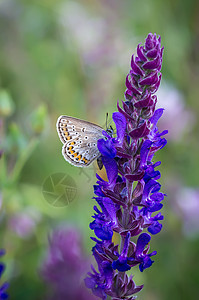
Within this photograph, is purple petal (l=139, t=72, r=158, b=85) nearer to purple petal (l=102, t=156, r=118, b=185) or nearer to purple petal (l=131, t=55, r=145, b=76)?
purple petal (l=131, t=55, r=145, b=76)

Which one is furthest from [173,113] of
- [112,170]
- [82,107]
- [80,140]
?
[112,170]

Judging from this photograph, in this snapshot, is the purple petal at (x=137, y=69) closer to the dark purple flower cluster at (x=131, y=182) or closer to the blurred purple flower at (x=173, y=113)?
the dark purple flower cluster at (x=131, y=182)

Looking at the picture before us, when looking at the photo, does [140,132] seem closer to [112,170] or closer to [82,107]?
[112,170]

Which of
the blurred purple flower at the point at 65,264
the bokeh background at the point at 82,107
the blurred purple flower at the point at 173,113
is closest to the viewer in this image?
the blurred purple flower at the point at 65,264

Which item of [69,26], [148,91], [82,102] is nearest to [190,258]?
[82,102]

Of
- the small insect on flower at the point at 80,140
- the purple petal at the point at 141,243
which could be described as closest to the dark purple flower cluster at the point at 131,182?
the purple petal at the point at 141,243

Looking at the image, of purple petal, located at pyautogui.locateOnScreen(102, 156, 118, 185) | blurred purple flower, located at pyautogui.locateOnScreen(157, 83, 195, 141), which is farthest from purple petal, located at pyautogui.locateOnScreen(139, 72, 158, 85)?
blurred purple flower, located at pyautogui.locateOnScreen(157, 83, 195, 141)
